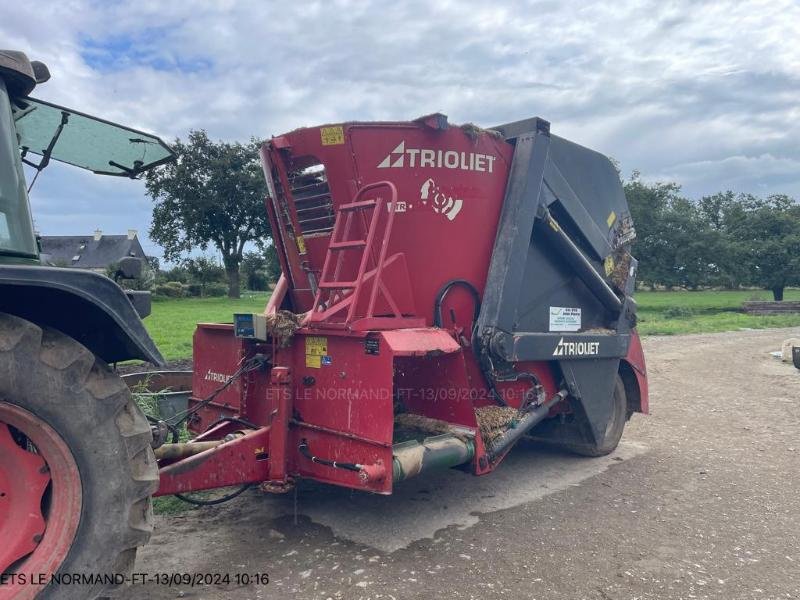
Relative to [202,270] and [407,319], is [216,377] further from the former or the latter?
[202,270]

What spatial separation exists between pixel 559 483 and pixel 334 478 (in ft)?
6.89

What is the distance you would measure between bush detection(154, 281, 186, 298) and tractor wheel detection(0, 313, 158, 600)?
108ft

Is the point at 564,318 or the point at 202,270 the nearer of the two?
the point at 564,318

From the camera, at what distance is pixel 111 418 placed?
8.01 ft

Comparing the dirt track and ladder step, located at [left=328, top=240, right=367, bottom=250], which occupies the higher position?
ladder step, located at [left=328, top=240, right=367, bottom=250]

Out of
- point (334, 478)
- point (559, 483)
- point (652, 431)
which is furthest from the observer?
point (652, 431)

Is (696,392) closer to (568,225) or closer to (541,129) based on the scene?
(568,225)

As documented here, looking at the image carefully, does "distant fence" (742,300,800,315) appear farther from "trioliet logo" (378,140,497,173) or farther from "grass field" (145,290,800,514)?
"trioliet logo" (378,140,497,173)

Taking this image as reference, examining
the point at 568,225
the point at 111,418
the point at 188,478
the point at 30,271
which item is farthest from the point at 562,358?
the point at 30,271

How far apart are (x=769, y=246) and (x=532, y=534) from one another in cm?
3747

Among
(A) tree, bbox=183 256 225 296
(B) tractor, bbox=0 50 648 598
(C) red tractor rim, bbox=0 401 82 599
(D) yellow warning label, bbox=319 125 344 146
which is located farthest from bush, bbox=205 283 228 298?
(C) red tractor rim, bbox=0 401 82 599

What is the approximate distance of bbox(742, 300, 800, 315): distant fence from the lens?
27531mm

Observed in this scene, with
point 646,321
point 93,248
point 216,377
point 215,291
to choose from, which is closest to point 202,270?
point 215,291

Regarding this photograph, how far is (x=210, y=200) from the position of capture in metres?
35.5
